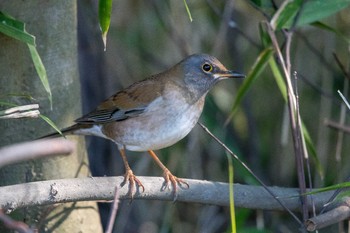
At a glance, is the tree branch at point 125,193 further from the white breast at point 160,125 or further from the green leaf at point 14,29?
the green leaf at point 14,29

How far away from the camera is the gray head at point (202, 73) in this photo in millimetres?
4570

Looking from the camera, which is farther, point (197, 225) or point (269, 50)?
point (197, 225)

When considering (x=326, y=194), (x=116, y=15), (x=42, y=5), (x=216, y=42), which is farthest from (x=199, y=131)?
(x=42, y=5)

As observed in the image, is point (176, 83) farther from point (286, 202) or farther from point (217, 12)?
point (217, 12)

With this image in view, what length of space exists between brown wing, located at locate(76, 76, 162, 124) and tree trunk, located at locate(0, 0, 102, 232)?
10.3 inches

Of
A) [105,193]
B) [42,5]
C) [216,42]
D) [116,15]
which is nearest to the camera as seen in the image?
[105,193]

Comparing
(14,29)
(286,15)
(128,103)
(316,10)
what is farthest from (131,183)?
(316,10)

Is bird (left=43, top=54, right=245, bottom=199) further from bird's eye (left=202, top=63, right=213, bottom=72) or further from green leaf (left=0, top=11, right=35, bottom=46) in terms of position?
green leaf (left=0, top=11, right=35, bottom=46)

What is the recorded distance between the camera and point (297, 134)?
10.7 feet

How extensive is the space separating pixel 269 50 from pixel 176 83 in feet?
2.45

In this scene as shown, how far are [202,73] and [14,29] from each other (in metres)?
1.48

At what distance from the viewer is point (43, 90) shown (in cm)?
398

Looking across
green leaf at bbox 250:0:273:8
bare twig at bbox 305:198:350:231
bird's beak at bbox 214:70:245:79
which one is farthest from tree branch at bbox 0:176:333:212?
green leaf at bbox 250:0:273:8

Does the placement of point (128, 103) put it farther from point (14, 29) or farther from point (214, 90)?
point (214, 90)
